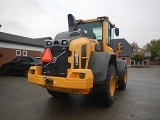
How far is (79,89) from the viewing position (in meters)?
4.58

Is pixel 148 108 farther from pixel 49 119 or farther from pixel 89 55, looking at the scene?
pixel 49 119

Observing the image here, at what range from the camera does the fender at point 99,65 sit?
511 centimetres

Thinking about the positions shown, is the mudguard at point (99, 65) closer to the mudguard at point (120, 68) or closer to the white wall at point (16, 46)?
the mudguard at point (120, 68)

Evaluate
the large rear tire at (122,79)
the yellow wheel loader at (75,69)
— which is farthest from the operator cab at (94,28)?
the large rear tire at (122,79)

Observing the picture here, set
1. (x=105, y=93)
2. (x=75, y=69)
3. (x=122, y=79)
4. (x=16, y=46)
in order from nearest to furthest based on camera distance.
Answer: (x=75, y=69) < (x=105, y=93) < (x=122, y=79) < (x=16, y=46)

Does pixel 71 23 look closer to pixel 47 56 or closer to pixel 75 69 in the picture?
pixel 47 56

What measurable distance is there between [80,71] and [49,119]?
4.73 feet

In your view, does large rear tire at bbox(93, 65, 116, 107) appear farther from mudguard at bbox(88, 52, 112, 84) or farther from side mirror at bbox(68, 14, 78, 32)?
side mirror at bbox(68, 14, 78, 32)

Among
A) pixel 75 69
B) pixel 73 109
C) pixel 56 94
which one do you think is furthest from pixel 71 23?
pixel 73 109

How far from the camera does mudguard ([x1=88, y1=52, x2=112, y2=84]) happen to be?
511 centimetres

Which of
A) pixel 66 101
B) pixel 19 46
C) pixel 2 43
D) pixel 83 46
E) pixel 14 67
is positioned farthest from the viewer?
pixel 19 46

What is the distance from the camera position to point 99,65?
5.20m

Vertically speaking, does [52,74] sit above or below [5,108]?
above

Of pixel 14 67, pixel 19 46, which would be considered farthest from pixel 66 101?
pixel 19 46
